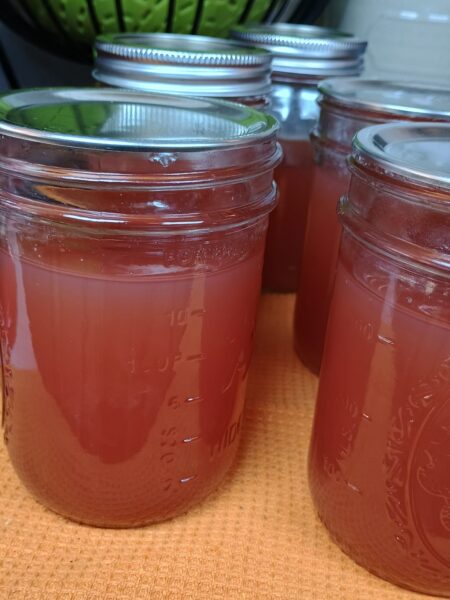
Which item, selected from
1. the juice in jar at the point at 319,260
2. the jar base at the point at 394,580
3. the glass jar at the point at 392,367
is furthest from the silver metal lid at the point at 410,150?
the jar base at the point at 394,580

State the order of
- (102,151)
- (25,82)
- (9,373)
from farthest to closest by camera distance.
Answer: (25,82) → (9,373) → (102,151)

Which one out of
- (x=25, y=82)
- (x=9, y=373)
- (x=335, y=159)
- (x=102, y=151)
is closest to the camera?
(x=102, y=151)

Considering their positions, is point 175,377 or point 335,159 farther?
point 335,159

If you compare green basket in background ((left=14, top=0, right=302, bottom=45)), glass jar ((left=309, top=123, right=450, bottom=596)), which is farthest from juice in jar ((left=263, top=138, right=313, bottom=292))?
glass jar ((left=309, top=123, right=450, bottom=596))

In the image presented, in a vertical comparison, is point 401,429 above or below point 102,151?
below

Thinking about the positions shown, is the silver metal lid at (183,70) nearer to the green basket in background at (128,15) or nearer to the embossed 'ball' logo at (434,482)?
the green basket in background at (128,15)

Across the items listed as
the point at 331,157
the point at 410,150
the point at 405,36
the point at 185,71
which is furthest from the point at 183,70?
the point at 405,36

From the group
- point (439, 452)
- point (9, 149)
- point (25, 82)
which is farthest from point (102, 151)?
point (25, 82)

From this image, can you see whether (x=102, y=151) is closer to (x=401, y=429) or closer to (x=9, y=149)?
(x=9, y=149)

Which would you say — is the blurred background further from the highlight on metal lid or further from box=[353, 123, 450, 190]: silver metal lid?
box=[353, 123, 450, 190]: silver metal lid
